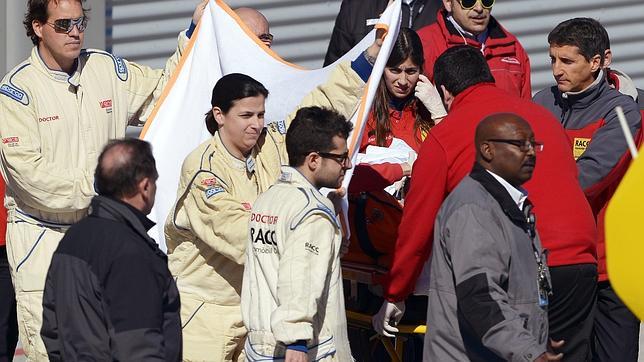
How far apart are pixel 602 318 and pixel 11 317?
2.99 meters

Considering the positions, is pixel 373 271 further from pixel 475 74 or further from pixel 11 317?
pixel 11 317

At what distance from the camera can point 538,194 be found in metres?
6.03

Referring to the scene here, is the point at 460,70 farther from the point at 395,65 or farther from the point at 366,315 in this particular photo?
the point at 366,315

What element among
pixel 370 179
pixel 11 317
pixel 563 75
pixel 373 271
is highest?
pixel 563 75

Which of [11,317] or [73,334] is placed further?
[11,317]

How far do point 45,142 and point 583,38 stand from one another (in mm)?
2442

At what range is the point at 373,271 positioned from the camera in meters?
6.78

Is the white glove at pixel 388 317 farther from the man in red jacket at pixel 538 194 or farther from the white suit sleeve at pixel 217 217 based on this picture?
the white suit sleeve at pixel 217 217

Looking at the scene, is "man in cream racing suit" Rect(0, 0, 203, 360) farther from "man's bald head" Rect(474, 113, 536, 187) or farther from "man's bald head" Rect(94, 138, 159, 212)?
"man's bald head" Rect(474, 113, 536, 187)

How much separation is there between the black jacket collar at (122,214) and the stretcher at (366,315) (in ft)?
6.14

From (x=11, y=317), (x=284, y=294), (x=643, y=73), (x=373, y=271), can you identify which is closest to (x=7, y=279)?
(x=11, y=317)

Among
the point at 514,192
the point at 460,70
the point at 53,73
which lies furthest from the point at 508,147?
the point at 53,73

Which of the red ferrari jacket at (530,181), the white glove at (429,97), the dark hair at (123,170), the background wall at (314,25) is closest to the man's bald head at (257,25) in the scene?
the white glove at (429,97)

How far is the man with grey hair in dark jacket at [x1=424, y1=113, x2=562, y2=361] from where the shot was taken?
5258mm
